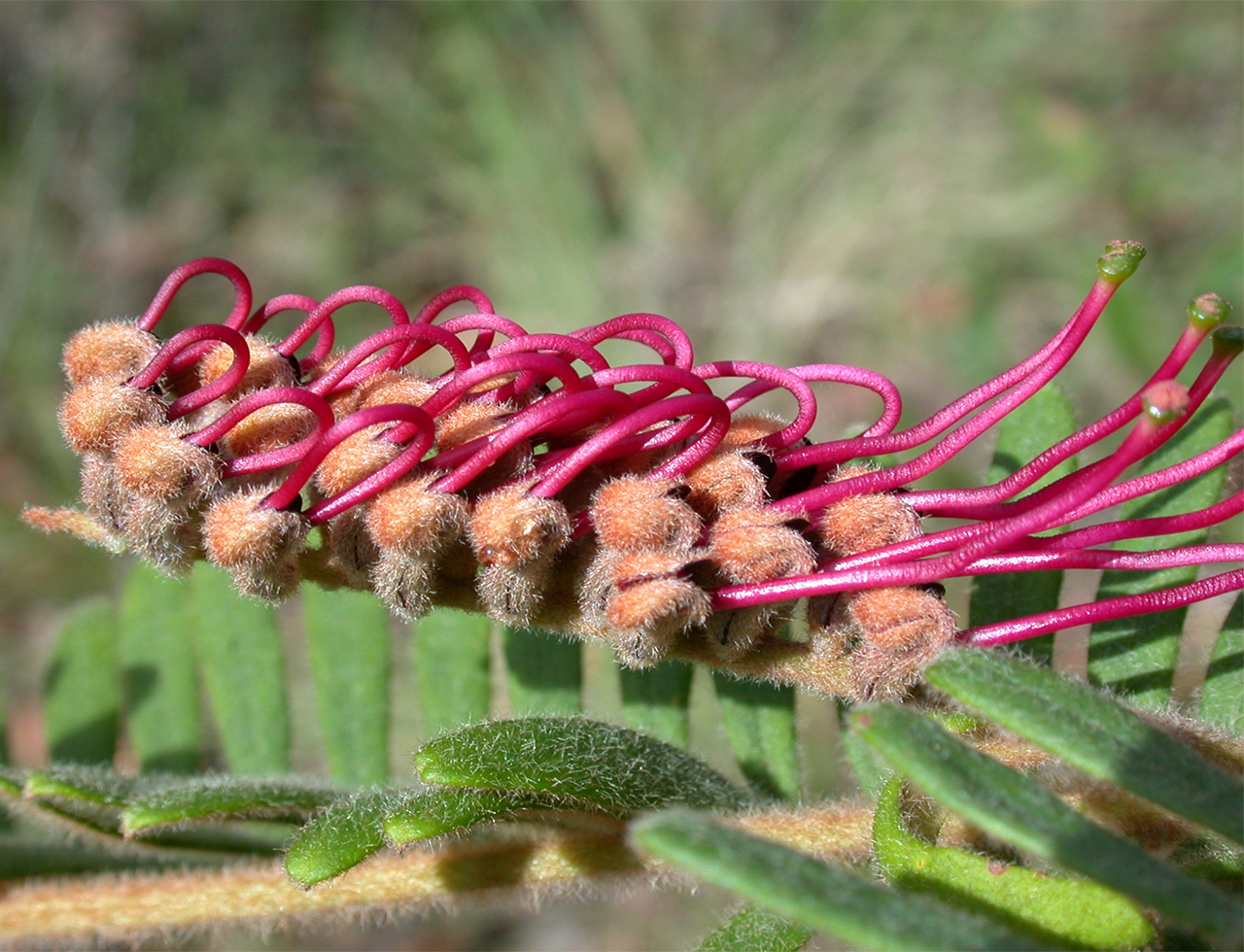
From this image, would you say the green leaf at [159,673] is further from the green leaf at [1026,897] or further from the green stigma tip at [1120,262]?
the green stigma tip at [1120,262]

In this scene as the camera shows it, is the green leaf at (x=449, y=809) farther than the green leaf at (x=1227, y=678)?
No

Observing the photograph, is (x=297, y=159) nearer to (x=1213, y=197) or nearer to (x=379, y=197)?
(x=379, y=197)

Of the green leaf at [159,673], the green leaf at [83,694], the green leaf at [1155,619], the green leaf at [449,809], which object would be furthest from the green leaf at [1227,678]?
the green leaf at [83,694]

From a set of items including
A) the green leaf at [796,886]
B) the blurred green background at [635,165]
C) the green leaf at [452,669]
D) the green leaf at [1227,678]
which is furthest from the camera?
the blurred green background at [635,165]

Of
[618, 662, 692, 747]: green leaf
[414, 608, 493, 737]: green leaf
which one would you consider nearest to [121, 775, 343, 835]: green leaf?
[414, 608, 493, 737]: green leaf

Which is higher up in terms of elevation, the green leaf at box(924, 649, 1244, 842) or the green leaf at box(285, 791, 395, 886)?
the green leaf at box(924, 649, 1244, 842)

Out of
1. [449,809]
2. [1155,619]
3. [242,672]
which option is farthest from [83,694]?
[1155,619]

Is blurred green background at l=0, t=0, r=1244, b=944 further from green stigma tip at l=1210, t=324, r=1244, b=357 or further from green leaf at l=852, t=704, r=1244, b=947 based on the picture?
green leaf at l=852, t=704, r=1244, b=947
